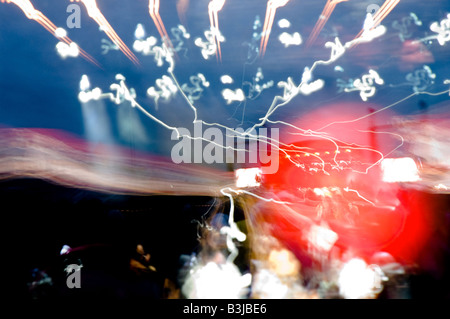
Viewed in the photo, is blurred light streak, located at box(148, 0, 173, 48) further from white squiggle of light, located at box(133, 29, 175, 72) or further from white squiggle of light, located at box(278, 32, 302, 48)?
white squiggle of light, located at box(278, 32, 302, 48)

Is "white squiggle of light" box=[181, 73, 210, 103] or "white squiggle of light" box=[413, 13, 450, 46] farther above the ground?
"white squiggle of light" box=[413, 13, 450, 46]

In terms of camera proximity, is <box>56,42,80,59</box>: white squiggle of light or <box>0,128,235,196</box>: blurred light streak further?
<box>0,128,235,196</box>: blurred light streak

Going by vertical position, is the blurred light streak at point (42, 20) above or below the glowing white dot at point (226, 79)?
above

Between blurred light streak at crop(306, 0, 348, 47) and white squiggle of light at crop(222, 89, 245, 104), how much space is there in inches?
39.0

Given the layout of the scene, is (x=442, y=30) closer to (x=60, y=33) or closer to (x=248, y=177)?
(x=248, y=177)

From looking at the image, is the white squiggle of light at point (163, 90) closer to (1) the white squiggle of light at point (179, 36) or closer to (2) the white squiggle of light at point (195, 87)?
(2) the white squiggle of light at point (195, 87)

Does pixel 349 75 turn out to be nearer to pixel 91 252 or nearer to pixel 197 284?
pixel 197 284

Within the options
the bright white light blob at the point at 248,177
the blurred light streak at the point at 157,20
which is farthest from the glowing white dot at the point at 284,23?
the bright white light blob at the point at 248,177

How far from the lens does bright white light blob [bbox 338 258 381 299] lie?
218 centimetres

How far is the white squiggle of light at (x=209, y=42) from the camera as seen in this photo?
300 centimetres

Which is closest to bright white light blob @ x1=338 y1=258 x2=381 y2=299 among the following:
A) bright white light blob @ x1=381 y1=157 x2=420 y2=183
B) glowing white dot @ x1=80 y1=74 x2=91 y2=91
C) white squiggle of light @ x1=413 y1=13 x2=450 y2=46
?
bright white light blob @ x1=381 y1=157 x2=420 y2=183

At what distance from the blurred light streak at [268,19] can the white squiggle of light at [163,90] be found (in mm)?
1236
